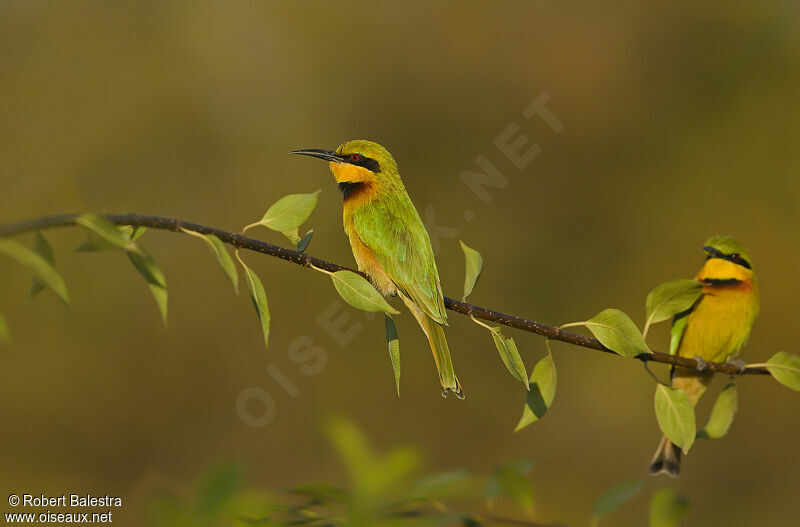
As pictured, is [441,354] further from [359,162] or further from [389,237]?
[359,162]

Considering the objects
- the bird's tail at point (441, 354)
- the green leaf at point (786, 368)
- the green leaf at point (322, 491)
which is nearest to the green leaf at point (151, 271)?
the green leaf at point (322, 491)

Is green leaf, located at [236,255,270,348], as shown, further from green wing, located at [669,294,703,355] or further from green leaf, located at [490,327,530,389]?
green wing, located at [669,294,703,355]

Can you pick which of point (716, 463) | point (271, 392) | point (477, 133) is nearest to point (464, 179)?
point (477, 133)

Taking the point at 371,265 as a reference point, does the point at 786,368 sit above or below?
below

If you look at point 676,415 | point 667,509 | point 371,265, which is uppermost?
point 371,265

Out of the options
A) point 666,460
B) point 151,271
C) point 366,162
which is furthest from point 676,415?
point 666,460

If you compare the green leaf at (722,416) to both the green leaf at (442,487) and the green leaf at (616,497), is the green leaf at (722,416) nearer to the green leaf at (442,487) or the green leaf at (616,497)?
the green leaf at (616,497)

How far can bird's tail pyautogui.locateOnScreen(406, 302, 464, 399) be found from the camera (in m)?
1.15

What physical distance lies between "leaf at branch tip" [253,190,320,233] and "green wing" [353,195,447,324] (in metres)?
0.47

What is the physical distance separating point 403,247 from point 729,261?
4.23 feet

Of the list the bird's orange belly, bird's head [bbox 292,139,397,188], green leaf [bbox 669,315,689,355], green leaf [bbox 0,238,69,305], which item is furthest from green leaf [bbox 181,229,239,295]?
green leaf [bbox 669,315,689,355]

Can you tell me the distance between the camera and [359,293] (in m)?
0.77

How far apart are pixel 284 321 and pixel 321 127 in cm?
114

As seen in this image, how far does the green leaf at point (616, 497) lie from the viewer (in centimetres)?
61
